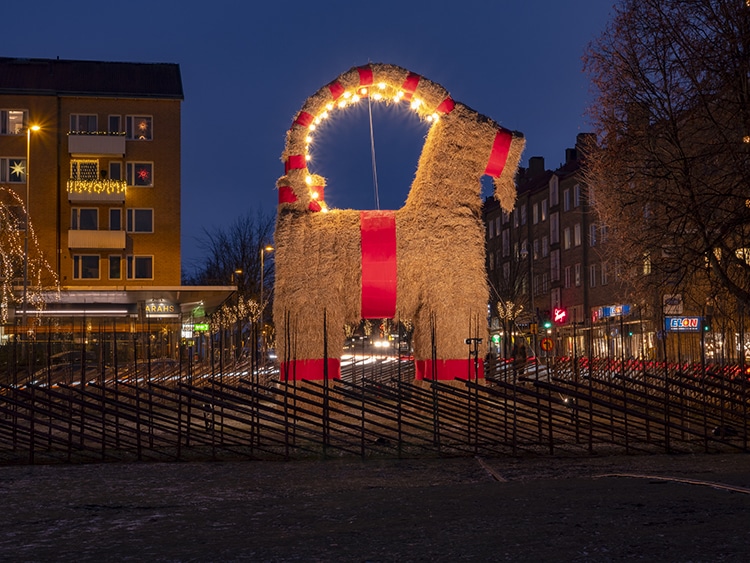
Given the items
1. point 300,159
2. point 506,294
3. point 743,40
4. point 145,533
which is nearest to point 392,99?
point 300,159

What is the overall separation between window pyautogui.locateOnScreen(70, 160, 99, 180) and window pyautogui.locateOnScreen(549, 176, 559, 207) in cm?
2936

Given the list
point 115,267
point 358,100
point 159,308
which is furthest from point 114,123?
point 358,100

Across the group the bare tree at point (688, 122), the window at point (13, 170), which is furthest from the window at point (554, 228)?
the bare tree at point (688, 122)

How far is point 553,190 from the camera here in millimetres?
70562

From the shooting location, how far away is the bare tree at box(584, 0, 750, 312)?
17391mm

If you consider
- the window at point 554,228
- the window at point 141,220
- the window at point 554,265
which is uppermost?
the window at point 554,228

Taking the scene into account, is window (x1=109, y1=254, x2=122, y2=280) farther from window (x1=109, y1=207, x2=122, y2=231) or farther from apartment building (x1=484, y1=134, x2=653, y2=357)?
apartment building (x1=484, y1=134, x2=653, y2=357)

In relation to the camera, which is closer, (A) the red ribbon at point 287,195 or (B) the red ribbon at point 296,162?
(A) the red ribbon at point 287,195

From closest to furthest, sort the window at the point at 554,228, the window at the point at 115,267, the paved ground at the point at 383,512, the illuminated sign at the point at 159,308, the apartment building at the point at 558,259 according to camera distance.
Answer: the paved ground at the point at 383,512
the illuminated sign at the point at 159,308
the window at the point at 115,267
the apartment building at the point at 558,259
the window at the point at 554,228

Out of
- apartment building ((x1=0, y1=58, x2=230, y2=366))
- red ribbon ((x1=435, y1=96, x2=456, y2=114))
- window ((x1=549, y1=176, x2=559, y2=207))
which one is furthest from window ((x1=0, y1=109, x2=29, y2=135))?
red ribbon ((x1=435, y1=96, x2=456, y2=114))

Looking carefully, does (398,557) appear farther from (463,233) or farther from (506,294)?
(506,294)

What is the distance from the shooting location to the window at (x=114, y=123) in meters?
53.4

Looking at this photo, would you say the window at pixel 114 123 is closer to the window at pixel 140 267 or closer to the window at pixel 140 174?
the window at pixel 140 174

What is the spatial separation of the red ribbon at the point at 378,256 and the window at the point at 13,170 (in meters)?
39.2
